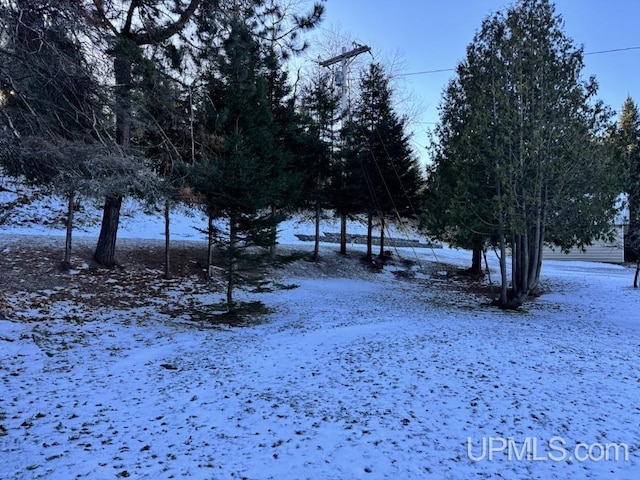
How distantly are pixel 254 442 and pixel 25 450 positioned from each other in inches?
66.2

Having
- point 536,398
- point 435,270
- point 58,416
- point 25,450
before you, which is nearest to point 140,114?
point 58,416

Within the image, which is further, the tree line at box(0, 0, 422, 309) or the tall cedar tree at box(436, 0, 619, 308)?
the tall cedar tree at box(436, 0, 619, 308)

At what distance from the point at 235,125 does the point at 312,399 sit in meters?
5.95

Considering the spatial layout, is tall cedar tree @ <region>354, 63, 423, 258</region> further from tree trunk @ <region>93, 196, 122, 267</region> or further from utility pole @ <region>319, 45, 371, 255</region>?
tree trunk @ <region>93, 196, 122, 267</region>

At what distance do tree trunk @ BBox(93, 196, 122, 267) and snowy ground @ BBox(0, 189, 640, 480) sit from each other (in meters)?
2.36

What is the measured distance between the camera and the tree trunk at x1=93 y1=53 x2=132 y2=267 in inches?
243

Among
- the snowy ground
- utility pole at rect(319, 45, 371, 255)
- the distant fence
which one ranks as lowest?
the snowy ground

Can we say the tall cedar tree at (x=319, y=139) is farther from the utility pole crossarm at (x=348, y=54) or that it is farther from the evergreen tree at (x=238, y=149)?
the evergreen tree at (x=238, y=149)

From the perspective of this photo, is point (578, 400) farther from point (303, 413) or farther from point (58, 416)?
point (58, 416)

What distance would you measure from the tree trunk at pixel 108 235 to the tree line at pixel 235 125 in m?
0.04

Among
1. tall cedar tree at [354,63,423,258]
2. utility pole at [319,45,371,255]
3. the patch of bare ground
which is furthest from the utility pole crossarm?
the patch of bare ground

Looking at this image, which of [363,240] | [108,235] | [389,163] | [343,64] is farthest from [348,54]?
[108,235]

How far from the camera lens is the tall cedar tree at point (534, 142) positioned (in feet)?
29.4

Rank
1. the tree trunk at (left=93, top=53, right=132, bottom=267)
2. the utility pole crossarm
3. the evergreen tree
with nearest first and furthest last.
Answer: the tree trunk at (left=93, top=53, right=132, bottom=267) < the evergreen tree < the utility pole crossarm
